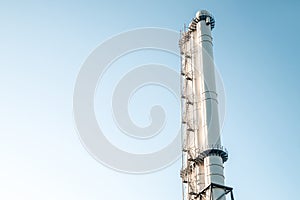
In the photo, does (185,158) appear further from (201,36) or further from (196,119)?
(201,36)

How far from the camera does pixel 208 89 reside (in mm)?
43719

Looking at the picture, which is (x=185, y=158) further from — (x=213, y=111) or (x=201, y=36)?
(x=201, y=36)

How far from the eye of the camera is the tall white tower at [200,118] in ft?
128

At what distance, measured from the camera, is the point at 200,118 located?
43.5 meters

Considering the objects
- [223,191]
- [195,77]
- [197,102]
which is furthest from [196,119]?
[223,191]

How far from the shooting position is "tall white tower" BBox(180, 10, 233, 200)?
39.0 metres

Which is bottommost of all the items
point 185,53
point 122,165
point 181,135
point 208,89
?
point 122,165

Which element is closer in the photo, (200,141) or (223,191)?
(223,191)

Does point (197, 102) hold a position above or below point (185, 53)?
below

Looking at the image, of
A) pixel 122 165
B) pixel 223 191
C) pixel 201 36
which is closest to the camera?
pixel 223 191

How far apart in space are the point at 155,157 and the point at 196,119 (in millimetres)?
6199

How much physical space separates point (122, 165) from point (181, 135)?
8.90m

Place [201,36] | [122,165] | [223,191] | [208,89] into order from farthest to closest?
[201,36] < [208,89] < [122,165] < [223,191]

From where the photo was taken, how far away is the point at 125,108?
43812 mm
